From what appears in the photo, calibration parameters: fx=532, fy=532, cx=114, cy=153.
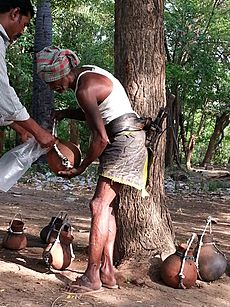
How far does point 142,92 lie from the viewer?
13.5 feet

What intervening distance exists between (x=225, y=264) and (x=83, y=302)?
4.05 ft

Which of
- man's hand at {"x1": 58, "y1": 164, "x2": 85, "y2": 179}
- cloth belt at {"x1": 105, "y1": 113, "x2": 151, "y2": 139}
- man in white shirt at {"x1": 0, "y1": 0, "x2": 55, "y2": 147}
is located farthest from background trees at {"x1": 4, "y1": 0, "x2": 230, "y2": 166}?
man in white shirt at {"x1": 0, "y1": 0, "x2": 55, "y2": 147}

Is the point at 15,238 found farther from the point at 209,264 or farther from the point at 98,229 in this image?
the point at 209,264

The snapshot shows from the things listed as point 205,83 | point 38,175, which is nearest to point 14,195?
point 38,175

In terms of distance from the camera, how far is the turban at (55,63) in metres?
3.47

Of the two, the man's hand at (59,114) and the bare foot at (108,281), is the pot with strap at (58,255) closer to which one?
the bare foot at (108,281)

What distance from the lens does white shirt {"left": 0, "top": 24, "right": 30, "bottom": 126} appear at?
3162mm

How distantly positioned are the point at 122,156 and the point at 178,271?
36.2 inches

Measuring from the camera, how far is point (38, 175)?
10523 millimetres

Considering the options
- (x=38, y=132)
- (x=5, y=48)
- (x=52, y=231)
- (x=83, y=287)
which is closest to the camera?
(x=5, y=48)

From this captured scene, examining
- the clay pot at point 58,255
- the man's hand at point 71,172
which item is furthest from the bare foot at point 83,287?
the man's hand at point 71,172

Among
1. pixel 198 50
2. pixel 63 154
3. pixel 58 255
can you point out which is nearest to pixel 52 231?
pixel 58 255

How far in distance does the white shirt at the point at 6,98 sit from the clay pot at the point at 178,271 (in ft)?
4.86

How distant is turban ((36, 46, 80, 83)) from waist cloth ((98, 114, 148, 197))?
0.47 metres
